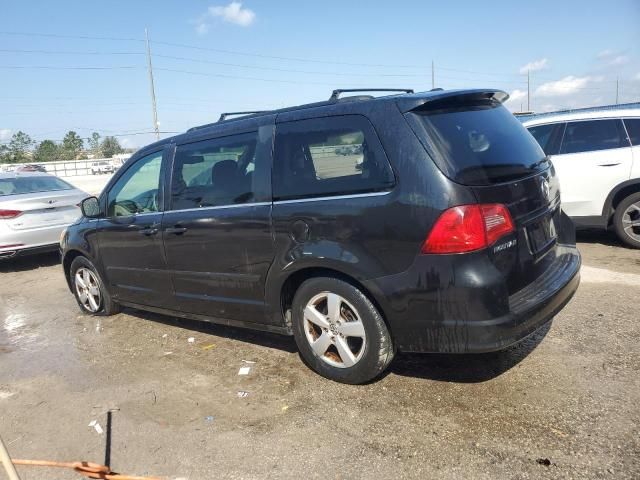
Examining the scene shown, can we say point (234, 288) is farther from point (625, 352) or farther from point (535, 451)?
point (625, 352)

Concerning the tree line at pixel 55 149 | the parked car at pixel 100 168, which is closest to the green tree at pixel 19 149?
the tree line at pixel 55 149

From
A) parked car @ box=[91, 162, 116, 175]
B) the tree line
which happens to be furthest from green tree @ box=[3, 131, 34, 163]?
parked car @ box=[91, 162, 116, 175]

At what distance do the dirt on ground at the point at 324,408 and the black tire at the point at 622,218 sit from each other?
215 centimetres

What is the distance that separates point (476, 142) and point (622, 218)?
4.55m

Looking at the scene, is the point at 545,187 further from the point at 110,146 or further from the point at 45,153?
the point at 110,146

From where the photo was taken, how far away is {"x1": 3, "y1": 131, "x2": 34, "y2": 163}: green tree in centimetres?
7712

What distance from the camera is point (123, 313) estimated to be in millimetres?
5785

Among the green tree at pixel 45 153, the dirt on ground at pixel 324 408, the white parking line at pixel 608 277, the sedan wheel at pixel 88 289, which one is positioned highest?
the green tree at pixel 45 153

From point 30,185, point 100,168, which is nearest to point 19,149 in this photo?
point 100,168

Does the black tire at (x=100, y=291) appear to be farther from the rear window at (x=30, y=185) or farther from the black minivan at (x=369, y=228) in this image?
the rear window at (x=30, y=185)

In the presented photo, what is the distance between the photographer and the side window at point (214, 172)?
3.84m

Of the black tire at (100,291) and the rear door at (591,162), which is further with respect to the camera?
the rear door at (591,162)

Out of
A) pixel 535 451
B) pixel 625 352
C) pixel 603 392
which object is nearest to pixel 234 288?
pixel 535 451

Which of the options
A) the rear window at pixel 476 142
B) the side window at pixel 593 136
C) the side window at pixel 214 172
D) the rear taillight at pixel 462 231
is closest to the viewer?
the rear taillight at pixel 462 231
